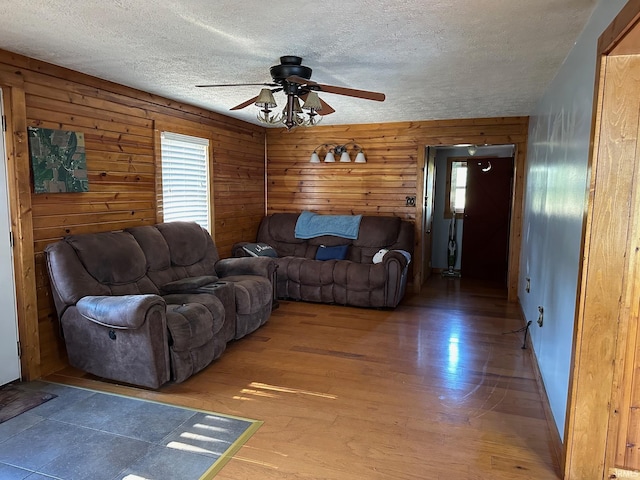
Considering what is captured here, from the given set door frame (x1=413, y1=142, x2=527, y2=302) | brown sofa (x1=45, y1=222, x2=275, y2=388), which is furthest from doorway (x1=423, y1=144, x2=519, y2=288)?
brown sofa (x1=45, y1=222, x2=275, y2=388)

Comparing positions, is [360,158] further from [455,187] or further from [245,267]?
[245,267]

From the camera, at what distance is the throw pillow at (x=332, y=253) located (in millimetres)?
5558

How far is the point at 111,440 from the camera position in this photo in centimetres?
243

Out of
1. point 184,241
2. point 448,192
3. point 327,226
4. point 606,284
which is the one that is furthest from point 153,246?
point 448,192

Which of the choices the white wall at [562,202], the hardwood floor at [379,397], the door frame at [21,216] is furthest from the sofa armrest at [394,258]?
the door frame at [21,216]

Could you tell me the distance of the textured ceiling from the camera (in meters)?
2.15

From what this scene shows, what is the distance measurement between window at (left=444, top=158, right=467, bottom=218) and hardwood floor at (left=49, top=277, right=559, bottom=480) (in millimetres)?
2753

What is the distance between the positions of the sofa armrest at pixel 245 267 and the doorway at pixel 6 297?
1842 mm

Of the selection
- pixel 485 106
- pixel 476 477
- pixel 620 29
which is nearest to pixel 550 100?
pixel 485 106

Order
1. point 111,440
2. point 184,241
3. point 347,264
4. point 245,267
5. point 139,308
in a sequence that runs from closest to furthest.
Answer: point 111,440 → point 139,308 → point 184,241 → point 245,267 → point 347,264

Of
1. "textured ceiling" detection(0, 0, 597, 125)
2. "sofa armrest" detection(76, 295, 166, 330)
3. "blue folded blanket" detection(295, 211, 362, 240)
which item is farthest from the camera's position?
"blue folded blanket" detection(295, 211, 362, 240)

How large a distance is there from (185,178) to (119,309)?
7.16 ft

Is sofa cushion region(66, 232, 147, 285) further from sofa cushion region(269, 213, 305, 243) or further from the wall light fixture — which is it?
the wall light fixture

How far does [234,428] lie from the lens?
101 inches
